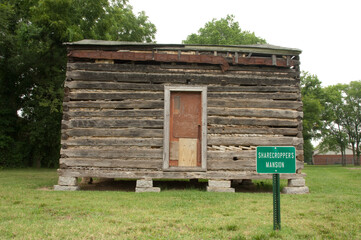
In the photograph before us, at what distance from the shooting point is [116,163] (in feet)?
30.1

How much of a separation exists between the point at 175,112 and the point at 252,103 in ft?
8.38

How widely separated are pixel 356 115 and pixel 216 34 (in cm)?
2936

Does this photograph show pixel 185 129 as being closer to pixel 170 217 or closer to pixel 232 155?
pixel 232 155

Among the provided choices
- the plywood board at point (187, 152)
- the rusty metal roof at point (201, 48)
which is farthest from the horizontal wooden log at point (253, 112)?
the rusty metal roof at point (201, 48)

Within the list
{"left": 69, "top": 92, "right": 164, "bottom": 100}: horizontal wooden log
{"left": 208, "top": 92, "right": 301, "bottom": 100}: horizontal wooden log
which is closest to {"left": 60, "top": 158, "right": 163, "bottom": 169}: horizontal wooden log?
{"left": 69, "top": 92, "right": 164, "bottom": 100}: horizontal wooden log

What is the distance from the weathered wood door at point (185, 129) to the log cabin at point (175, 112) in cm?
3

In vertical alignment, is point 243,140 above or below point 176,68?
below

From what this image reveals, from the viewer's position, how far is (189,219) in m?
5.29

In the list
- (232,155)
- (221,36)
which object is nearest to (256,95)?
(232,155)

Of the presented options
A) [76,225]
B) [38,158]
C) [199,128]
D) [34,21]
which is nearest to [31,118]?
[38,158]

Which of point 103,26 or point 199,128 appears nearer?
point 199,128

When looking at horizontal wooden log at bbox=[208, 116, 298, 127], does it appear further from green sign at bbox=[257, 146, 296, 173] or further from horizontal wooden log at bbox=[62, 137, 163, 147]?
green sign at bbox=[257, 146, 296, 173]

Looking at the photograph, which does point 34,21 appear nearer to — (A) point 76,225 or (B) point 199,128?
(B) point 199,128

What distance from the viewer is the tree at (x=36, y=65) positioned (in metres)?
18.8
